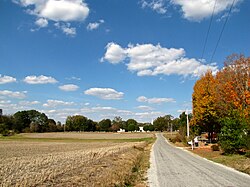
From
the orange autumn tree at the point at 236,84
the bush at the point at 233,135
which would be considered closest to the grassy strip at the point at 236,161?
the bush at the point at 233,135

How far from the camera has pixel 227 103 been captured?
46.3m

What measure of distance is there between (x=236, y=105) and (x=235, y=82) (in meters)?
3.28

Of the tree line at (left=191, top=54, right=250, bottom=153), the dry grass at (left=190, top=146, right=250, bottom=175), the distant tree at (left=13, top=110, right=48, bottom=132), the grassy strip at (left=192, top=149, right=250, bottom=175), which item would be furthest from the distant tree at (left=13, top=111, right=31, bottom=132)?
the grassy strip at (left=192, top=149, right=250, bottom=175)

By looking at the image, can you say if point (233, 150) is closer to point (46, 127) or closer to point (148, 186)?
point (148, 186)

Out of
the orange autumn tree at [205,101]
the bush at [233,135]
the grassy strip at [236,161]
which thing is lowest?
the grassy strip at [236,161]

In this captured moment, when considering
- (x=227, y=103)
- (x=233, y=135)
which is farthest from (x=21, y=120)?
(x=233, y=135)

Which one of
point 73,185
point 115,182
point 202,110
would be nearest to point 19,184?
point 73,185

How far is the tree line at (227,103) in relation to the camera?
33.1 meters

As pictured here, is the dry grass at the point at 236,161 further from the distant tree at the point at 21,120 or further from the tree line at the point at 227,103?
the distant tree at the point at 21,120

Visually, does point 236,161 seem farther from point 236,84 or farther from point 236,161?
point 236,84

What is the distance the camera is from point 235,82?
43.9m

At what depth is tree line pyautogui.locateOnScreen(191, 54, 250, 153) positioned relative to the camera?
3309cm

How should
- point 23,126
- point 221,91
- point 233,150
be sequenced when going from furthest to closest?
point 23,126 < point 221,91 < point 233,150

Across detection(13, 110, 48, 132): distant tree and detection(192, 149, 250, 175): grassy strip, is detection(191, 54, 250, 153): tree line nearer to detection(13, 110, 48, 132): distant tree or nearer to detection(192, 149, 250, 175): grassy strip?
detection(192, 149, 250, 175): grassy strip
